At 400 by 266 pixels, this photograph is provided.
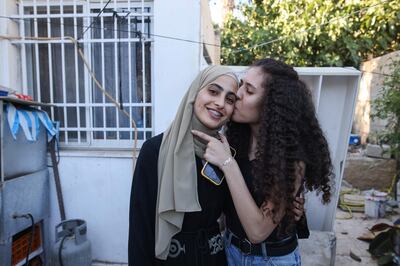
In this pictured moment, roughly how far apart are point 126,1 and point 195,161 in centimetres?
221

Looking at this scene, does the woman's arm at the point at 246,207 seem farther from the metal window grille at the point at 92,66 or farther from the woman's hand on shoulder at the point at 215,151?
the metal window grille at the point at 92,66

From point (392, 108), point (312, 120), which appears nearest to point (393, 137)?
point (392, 108)

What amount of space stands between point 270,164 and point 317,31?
5.77 m

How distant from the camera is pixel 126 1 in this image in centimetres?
297

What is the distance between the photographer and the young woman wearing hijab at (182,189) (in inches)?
53.7

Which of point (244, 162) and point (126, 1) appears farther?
point (126, 1)

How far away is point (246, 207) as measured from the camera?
1.30 meters

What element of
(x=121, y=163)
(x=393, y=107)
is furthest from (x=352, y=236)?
(x=121, y=163)

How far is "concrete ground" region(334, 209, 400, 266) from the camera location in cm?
343

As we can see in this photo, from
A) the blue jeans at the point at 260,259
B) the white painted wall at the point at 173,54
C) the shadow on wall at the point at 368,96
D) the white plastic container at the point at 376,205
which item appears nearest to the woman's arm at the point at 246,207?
the blue jeans at the point at 260,259

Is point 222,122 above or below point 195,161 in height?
above

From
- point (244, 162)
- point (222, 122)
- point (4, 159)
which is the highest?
point (222, 122)

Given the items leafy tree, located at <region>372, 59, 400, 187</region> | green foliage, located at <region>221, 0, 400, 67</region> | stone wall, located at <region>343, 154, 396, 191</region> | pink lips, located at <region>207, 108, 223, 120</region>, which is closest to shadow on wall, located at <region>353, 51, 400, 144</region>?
green foliage, located at <region>221, 0, 400, 67</region>

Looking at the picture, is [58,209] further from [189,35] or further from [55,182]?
[189,35]
